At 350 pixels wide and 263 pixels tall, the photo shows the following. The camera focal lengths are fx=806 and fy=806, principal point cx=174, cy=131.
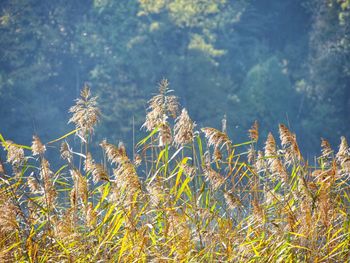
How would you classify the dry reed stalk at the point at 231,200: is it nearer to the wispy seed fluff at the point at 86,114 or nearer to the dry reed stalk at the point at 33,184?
the wispy seed fluff at the point at 86,114

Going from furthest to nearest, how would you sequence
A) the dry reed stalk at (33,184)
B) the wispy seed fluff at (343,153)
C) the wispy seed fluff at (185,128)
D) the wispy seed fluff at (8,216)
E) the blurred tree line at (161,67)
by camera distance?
the blurred tree line at (161,67) < the dry reed stalk at (33,184) < the wispy seed fluff at (343,153) < the wispy seed fluff at (185,128) < the wispy seed fluff at (8,216)

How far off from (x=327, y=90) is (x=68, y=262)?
33066 millimetres

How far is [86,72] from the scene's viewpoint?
37.0 meters

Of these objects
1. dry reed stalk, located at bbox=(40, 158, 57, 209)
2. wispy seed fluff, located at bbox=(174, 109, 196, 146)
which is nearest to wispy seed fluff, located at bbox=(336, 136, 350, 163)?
wispy seed fluff, located at bbox=(174, 109, 196, 146)

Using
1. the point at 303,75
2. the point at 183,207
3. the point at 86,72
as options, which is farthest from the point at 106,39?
the point at 183,207

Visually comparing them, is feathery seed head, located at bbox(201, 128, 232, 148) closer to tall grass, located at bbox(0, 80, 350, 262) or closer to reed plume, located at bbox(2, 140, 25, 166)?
tall grass, located at bbox(0, 80, 350, 262)

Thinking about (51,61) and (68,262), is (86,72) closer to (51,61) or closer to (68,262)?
(51,61)

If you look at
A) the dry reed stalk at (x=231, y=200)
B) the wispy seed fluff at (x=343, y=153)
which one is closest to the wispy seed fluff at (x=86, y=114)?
the dry reed stalk at (x=231, y=200)

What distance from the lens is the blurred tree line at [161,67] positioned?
34438mm

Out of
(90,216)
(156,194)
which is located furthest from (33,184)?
(156,194)

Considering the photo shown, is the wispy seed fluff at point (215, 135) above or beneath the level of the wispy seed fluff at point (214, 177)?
above

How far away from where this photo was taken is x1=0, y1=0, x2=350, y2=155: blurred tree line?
34.4 meters

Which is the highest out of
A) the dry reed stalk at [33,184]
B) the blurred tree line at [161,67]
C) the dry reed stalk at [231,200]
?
the blurred tree line at [161,67]

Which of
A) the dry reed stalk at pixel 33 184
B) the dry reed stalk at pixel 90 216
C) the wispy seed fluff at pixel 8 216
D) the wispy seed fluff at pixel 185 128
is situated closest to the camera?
the wispy seed fluff at pixel 8 216
